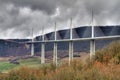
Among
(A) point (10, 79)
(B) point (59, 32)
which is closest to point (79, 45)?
(B) point (59, 32)

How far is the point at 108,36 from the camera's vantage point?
88938 mm

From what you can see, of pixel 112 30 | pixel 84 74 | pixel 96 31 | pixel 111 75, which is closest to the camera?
pixel 111 75

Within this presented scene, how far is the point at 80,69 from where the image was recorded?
7656 cm

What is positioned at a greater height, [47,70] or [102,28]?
[102,28]

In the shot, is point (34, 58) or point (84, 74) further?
point (34, 58)

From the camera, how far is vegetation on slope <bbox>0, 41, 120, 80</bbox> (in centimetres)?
6469

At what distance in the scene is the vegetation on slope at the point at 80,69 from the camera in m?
64.7

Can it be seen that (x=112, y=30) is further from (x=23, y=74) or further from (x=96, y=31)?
(x=23, y=74)

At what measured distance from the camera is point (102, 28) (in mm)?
90375

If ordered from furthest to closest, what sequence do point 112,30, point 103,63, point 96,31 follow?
point 96,31
point 112,30
point 103,63

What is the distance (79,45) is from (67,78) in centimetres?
6501

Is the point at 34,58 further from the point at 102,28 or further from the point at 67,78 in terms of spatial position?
the point at 67,78

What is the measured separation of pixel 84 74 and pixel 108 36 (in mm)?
27129

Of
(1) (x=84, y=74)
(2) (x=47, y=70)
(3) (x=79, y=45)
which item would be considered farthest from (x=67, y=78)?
(3) (x=79, y=45)
